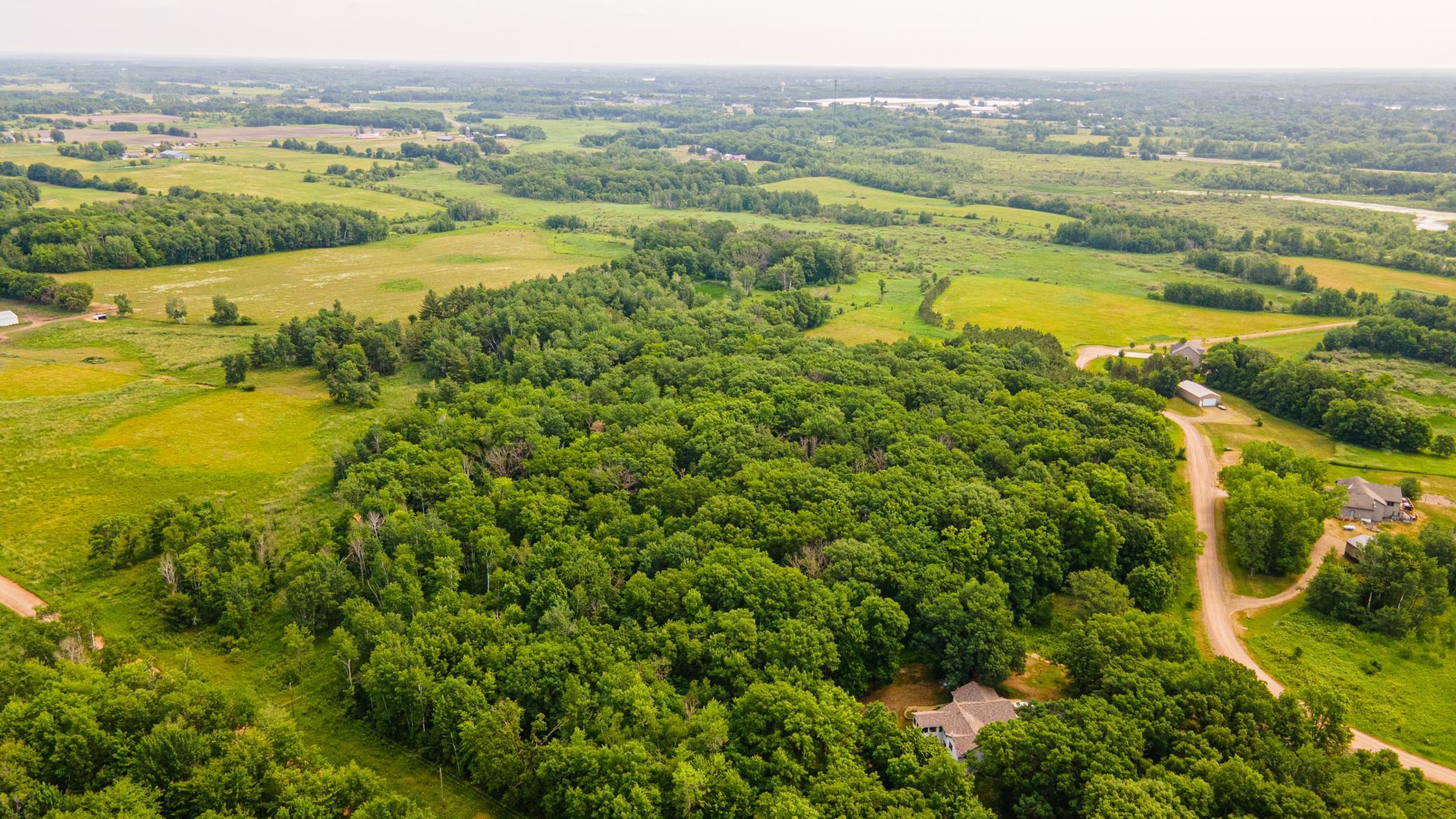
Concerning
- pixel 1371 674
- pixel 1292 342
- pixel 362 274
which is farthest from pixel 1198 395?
pixel 362 274

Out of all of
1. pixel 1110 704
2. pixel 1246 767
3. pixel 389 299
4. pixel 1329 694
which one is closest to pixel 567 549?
pixel 1110 704

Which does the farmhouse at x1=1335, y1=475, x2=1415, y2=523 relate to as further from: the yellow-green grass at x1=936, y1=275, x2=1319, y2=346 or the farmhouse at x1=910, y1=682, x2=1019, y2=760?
the yellow-green grass at x1=936, y1=275, x2=1319, y2=346

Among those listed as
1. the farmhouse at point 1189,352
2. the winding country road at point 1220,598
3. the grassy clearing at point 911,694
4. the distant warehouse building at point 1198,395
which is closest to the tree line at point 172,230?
the grassy clearing at point 911,694

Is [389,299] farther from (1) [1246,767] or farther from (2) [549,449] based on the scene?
(1) [1246,767]

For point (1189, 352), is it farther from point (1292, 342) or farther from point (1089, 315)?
point (1089, 315)

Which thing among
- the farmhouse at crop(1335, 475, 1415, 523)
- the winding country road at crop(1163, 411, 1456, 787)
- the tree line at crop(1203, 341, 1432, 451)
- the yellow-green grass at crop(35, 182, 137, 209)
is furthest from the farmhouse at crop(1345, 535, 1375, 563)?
the yellow-green grass at crop(35, 182, 137, 209)

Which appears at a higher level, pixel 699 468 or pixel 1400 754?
pixel 699 468

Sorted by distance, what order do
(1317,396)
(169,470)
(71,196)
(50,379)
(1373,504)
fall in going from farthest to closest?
(71,196) → (50,379) → (1317,396) → (169,470) → (1373,504)
